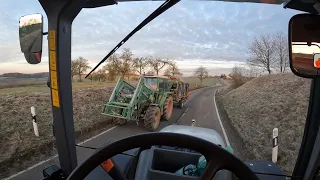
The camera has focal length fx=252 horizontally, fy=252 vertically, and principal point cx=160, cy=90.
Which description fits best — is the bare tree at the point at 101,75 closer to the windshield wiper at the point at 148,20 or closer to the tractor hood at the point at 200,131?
the windshield wiper at the point at 148,20

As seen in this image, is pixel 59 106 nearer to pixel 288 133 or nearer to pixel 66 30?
pixel 66 30

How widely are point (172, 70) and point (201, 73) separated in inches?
6.7

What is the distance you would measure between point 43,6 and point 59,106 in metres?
0.61

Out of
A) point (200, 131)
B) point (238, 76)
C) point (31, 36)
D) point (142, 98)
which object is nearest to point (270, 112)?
point (238, 76)

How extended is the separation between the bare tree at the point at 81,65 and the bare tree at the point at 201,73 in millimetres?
618

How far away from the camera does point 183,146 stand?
2.84ft

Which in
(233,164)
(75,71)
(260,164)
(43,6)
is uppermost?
(43,6)

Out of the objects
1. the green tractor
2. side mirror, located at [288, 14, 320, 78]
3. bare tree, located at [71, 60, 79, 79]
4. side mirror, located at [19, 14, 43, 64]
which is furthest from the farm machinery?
side mirror, located at [288, 14, 320, 78]

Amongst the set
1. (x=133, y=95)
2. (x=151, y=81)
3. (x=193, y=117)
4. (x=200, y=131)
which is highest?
(x=151, y=81)

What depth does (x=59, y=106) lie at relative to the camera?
1.59m

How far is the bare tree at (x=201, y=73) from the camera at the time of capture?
4.78ft

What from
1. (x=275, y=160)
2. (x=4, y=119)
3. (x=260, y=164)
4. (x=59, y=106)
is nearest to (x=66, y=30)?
(x=59, y=106)

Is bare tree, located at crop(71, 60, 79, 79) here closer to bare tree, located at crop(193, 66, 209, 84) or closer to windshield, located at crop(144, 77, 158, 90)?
windshield, located at crop(144, 77, 158, 90)

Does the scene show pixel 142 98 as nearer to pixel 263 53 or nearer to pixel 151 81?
pixel 151 81
